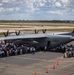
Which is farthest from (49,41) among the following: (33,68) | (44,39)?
(33,68)

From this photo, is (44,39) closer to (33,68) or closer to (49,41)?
(49,41)

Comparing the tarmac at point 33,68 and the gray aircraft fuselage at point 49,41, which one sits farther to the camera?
the gray aircraft fuselage at point 49,41

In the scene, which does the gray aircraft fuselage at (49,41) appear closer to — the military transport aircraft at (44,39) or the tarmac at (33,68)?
the military transport aircraft at (44,39)

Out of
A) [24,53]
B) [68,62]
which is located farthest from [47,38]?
[68,62]

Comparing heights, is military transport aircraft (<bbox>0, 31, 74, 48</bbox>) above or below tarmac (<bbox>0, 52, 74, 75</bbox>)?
below

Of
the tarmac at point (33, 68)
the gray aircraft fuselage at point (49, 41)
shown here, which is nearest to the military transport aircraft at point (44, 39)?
the gray aircraft fuselage at point (49, 41)

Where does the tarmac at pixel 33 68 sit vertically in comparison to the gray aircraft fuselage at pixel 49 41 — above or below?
above

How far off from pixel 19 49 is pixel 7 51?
11.4ft

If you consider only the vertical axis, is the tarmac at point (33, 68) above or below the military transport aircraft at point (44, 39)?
above

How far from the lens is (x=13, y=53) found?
39.4 metres

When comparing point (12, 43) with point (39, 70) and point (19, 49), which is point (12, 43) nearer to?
point (19, 49)

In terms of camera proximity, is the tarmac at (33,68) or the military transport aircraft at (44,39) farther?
the military transport aircraft at (44,39)

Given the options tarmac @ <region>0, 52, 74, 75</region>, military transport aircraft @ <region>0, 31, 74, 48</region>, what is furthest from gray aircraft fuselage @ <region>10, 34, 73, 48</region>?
Result: tarmac @ <region>0, 52, 74, 75</region>

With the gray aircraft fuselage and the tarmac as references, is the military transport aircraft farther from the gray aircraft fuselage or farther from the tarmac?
the tarmac
